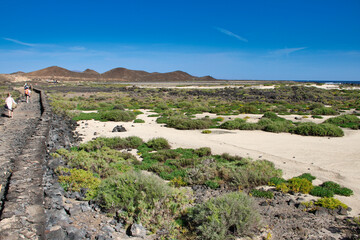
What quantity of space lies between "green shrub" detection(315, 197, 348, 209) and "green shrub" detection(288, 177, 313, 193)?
2.50 ft

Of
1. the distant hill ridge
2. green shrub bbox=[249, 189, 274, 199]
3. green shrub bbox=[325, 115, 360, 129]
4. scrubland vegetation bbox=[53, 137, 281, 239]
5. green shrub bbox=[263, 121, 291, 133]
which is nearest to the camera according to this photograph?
scrubland vegetation bbox=[53, 137, 281, 239]

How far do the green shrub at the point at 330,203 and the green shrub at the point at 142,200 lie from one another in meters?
3.28

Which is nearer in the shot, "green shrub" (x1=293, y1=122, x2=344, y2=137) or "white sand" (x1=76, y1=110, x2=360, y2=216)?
"white sand" (x1=76, y1=110, x2=360, y2=216)

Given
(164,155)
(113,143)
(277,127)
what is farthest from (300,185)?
(277,127)

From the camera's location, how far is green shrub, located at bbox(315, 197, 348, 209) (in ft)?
20.0

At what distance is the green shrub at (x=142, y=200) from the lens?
5387mm

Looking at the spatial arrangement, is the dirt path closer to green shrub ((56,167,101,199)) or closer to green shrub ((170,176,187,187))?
green shrub ((56,167,101,199))

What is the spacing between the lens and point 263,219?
5.63 metres

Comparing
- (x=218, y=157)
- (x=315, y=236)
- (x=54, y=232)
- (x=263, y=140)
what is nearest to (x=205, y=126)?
(x=263, y=140)

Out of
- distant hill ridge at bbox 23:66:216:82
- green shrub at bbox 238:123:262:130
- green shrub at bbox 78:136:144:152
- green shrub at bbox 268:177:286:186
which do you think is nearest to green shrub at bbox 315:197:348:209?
green shrub at bbox 268:177:286:186

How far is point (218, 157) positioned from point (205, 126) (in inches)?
242

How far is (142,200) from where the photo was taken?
18.6 ft

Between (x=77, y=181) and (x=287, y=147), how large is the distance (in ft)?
30.3

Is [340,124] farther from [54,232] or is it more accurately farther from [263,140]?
[54,232]
